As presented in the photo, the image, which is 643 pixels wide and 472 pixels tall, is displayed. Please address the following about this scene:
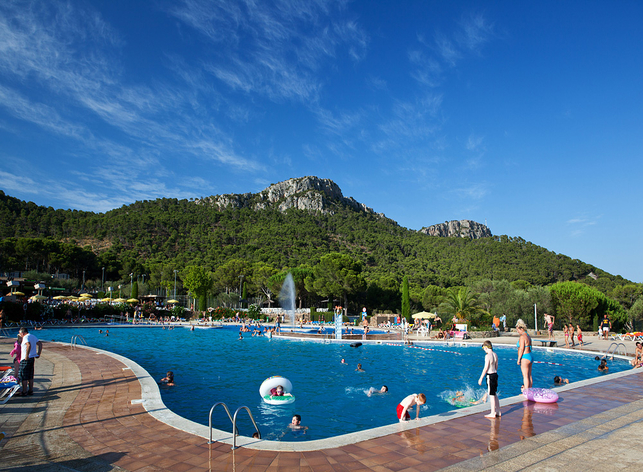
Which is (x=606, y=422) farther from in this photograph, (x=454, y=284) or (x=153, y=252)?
(x=153, y=252)

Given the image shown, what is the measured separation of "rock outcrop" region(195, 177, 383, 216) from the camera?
365 feet

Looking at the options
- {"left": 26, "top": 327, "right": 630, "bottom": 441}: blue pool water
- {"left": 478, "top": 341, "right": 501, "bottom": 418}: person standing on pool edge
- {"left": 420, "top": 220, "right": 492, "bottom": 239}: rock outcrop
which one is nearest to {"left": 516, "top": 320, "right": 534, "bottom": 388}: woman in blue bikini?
{"left": 478, "top": 341, "right": 501, "bottom": 418}: person standing on pool edge

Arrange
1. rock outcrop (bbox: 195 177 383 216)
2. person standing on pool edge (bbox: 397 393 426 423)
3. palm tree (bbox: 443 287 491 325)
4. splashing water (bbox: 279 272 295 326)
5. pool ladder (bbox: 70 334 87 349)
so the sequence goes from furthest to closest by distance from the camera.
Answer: rock outcrop (bbox: 195 177 383 216), splashing water (bbox: 279 272 295 326), palm tree (bbox: 443 287 491 325), pool ladder (bbox: 70 334 87 349), person standing on pool edge (bbox: 397 393 426 423)

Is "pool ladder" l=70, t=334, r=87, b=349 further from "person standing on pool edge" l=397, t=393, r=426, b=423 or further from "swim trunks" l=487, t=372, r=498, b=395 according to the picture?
"swim trunks" l=487, t=372, r=498, b=395

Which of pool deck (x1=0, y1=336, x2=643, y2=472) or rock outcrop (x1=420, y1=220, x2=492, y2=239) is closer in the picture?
pool deck (x1=0, y1=336, x2=643, y2=472)

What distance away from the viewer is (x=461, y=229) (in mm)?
152125

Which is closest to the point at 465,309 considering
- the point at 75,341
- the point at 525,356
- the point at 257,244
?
the point at 525,356

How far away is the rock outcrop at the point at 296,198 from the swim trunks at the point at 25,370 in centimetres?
10212

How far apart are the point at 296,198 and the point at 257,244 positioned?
35477 mm

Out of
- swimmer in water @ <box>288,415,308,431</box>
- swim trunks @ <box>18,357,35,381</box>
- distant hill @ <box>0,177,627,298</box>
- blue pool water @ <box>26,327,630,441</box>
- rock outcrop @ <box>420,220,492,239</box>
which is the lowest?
blue pool water @ <box>26,327,630,441</box>

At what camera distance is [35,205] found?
80.1m

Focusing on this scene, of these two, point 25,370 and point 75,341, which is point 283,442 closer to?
point 25,370

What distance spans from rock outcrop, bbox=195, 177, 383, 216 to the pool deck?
10306cm

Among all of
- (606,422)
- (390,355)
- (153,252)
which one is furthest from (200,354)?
(153,252)
